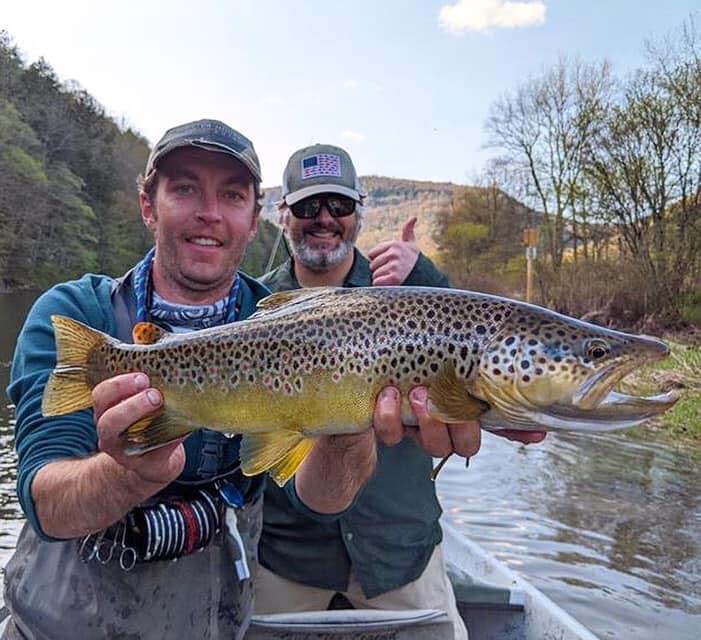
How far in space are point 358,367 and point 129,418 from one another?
80 centimetres

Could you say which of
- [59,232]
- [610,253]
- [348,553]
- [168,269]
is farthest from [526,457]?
[59,232]

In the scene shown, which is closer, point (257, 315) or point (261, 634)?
point (257, 315)

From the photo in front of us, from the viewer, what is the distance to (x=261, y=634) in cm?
342

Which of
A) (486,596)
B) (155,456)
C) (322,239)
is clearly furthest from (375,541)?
(322,239)

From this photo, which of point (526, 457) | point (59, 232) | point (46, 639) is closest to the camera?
point (46, 639)

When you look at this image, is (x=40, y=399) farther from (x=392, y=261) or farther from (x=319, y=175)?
(x=319, y=175)

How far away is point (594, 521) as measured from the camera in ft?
30.7

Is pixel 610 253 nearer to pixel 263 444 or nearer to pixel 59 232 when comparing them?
pixel 263 444

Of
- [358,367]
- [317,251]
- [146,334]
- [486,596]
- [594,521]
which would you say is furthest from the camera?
[594,521]

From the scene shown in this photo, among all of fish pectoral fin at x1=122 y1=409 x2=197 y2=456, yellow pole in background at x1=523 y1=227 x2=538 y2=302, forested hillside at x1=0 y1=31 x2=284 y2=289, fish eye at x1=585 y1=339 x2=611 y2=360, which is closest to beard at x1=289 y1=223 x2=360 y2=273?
fish pectoral fin at x1=122 y1=409 x2=197 y2=456

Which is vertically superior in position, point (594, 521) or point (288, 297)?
point (288, 297)

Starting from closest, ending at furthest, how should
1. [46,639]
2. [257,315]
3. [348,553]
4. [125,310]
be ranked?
[46,639]
[257,315]
[125,310]
[348,553]

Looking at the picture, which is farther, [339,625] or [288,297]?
[339,625]

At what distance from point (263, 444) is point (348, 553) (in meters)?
1.34
